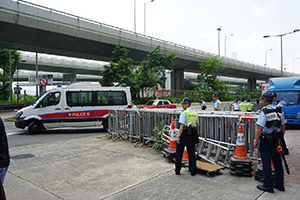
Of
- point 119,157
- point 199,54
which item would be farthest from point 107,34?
point 119,157

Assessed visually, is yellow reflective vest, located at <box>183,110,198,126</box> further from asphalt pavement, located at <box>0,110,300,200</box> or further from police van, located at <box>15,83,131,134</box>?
police van, located at <box>15,83,131,134</box>

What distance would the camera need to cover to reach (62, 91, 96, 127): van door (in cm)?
1273

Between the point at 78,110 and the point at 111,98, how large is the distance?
1922 mm

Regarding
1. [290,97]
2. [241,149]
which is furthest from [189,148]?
[290,97]

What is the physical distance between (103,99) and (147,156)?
6.92 m

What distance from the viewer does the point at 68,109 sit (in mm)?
12766

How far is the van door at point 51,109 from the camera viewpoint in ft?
40.9

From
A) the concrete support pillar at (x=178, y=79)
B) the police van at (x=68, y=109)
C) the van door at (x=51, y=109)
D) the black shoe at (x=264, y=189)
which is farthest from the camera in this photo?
the concrete support pillar at (x=178, y=79)

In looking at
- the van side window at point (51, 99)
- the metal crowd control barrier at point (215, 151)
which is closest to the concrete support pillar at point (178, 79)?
the van side window at point (51, 99)

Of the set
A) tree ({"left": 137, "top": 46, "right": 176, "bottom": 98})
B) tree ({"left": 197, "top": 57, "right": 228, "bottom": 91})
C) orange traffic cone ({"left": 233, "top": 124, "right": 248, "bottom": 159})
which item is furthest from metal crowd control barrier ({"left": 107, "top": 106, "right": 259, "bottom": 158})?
tree ({"left": 197, "top": 57, "right": 228, "bottom": 91})

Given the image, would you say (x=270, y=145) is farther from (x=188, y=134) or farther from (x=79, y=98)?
(x=79, y=98)

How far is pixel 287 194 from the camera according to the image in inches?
168

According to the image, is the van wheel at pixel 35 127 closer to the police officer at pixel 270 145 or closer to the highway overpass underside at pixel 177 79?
the police officer at pixel 270 145

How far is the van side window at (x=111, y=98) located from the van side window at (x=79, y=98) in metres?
0.48
